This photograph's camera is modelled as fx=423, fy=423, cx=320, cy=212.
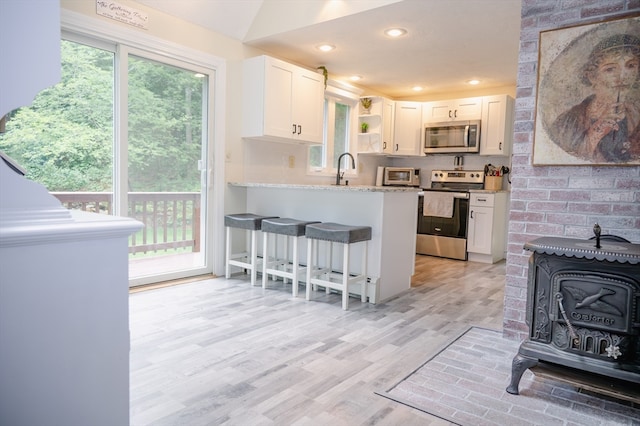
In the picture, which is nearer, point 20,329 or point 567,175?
point 20,329

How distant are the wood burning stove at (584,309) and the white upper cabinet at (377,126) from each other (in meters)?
4.18

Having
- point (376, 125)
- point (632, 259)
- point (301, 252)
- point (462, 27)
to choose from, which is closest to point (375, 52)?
point (462, 27)

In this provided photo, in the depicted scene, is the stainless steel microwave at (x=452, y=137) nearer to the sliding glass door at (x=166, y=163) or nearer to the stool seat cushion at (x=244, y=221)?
the stool seat cushion at (x=244, y=221)

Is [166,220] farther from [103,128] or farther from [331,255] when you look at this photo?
[331,255]

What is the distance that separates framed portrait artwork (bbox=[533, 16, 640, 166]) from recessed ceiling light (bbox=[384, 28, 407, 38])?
5.24 feet

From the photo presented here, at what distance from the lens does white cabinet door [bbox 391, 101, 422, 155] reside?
619 centimetres

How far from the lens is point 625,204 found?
2.26 m

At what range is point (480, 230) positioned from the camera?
17.3 feet

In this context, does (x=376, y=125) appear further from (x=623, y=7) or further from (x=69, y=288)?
(x=69, y=288)

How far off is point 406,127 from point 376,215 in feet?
10.4

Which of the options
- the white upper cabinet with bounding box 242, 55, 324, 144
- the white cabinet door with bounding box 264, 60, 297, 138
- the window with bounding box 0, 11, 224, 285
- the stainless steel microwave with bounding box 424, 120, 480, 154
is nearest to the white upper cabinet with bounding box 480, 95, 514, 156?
the stainless steel microwave with bounding box 424, 120, 480, 154

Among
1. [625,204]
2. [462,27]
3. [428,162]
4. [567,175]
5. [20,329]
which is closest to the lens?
[20,329]

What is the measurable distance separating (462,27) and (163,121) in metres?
2.76

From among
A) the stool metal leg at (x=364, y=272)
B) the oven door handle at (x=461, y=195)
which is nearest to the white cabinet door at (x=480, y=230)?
the oven door handle at (x=461, y=195)
